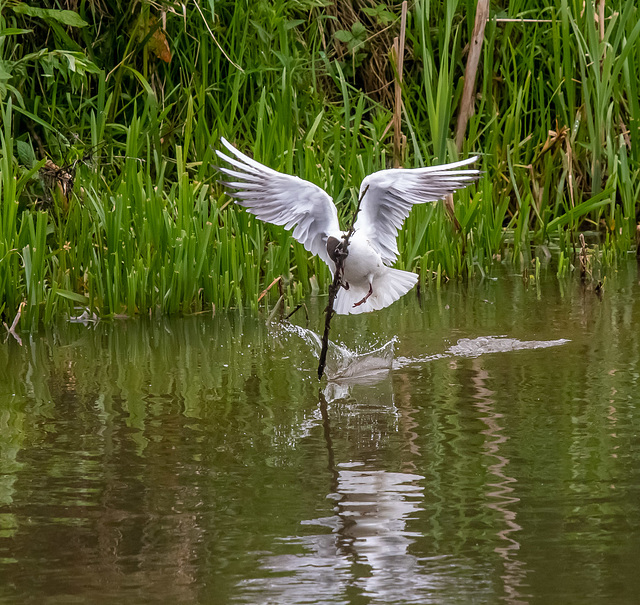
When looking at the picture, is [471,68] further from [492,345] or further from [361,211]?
[492,345]

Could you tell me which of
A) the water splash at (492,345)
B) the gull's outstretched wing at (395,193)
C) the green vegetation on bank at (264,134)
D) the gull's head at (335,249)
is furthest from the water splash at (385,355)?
the green vegetation on bank at (264,134)

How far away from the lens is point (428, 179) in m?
4.82

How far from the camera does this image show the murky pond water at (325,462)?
2.42m

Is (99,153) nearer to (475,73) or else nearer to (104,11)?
(104,11)

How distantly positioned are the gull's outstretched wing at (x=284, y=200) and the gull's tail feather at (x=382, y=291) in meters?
0.22

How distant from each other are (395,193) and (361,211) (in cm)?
23

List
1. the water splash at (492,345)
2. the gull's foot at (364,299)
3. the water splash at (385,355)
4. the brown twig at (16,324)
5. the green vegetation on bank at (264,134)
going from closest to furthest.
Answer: the water splash at (385,355) → the water splash at (492,345) → the gull's foot at (364,299) → the brown twig at (16,324) → the green vegetation on bank at (264,134)

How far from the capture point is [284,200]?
489 centimetres

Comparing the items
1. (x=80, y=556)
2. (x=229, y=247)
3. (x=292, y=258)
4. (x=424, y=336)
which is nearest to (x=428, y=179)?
(x=424, y=336)

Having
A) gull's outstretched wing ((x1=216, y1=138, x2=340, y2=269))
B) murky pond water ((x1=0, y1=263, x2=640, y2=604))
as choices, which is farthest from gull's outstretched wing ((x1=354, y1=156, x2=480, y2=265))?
murky pond water ((x1=0, y1=263, x2=640, y2=604))

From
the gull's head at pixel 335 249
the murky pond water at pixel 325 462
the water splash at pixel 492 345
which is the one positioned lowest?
the murky pond water at pixel 325 462

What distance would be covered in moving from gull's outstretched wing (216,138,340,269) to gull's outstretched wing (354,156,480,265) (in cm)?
18

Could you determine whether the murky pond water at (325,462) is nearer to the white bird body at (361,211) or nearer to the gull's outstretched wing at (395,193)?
the white bird body at (361,211)

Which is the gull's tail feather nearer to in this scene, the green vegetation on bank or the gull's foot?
the gull's foot
